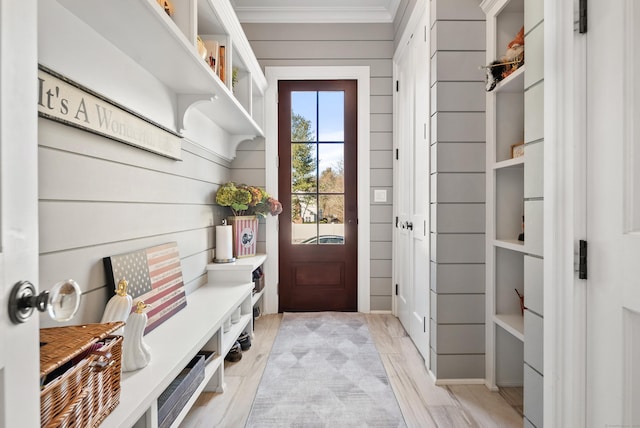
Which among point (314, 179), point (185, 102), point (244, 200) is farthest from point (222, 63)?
point (314, 179)

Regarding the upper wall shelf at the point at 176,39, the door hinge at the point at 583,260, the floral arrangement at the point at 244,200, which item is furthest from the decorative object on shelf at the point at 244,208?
the door hinge at the point at 583,260

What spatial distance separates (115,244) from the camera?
1257 mm

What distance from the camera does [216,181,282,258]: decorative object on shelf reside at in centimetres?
242

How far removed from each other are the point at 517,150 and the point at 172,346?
1.82 metres

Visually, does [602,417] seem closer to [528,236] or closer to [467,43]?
[528,236]

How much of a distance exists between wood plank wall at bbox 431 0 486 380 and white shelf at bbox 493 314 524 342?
4.5 inches

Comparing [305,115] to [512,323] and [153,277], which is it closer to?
[153,277]

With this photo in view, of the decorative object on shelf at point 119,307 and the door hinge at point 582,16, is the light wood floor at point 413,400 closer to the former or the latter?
the decorative object on shelf at point 119,307

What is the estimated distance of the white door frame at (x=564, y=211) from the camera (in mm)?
938

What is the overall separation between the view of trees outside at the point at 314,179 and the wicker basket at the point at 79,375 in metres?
2.26

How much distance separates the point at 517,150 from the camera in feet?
5.58

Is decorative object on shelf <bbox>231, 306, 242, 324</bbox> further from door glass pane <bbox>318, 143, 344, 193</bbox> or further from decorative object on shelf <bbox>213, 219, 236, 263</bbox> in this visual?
door glass pane <bbox>318, 143, 344, 193</bbox>

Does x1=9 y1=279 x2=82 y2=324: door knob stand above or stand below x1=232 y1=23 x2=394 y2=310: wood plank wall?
below

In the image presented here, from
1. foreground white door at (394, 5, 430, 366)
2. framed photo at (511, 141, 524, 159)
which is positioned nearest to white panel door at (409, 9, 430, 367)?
foreground white door at (394, 5, 430, 366)
